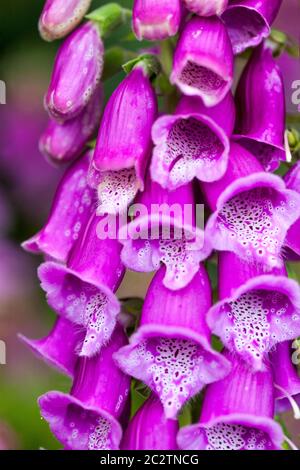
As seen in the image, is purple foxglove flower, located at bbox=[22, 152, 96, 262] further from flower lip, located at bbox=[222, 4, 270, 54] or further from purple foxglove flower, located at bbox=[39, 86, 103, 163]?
flower lip, located at bbox=[222, 4, 270, 54]

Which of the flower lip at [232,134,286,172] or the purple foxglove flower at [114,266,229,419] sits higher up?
the flower lip at [232,134,286,172]

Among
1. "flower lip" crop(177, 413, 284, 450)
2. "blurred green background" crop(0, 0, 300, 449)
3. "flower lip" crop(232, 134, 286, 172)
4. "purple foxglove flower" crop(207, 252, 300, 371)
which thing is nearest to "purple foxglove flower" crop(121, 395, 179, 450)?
"flower lip" crop(177, 413, 284, 450)

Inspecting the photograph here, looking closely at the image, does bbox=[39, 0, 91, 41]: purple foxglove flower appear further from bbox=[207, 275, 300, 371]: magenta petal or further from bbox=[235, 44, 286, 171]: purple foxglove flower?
bbox=[207, 275, 300, 371]: magenta petal

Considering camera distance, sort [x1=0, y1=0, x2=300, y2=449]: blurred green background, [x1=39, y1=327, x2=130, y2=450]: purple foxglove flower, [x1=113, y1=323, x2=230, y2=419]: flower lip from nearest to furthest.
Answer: [x1=113, y1=323, x2=230, y2=419]: flower lip
[x1=39, y1=327, x2=130, y2=450]: purple foxglove flower
[x1=0, y1=0, x2=300, y2=449]: blurred green background

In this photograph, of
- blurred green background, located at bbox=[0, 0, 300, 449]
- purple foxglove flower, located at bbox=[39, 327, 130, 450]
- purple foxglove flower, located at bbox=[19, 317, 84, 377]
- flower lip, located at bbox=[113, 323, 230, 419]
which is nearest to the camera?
flower lip, located at bbox=[113, 323, 230, 419]

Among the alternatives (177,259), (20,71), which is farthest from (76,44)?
(20,71)

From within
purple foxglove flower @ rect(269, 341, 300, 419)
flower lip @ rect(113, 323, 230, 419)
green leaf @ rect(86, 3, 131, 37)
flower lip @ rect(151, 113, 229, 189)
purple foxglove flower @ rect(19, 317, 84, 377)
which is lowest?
purple foxglove flower @ rect(269, 341, 300, 419)

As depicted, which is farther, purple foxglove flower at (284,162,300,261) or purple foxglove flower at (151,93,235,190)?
purple foxglove flower at (284,162,300,261)
